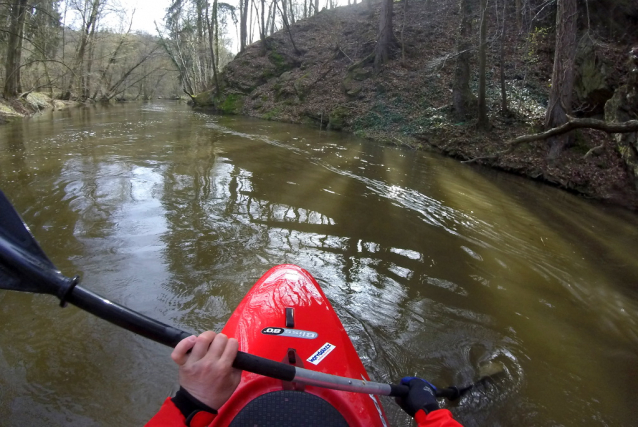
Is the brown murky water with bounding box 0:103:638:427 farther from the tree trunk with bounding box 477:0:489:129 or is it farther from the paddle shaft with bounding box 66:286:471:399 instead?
the tree trunk with bounding box 477:0:489:129

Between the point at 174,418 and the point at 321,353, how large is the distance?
0.84 metres

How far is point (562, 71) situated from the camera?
7891 mm

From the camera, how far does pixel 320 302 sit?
2496 mm

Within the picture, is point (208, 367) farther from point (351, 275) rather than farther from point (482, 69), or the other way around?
point (482, 69)

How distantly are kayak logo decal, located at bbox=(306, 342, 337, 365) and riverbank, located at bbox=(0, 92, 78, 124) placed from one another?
15.7m

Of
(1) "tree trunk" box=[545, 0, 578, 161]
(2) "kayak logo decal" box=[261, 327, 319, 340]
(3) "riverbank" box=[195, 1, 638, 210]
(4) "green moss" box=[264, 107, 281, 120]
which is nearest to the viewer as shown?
(2) "kayak logo decal" box=[261, 327, 319, 340]

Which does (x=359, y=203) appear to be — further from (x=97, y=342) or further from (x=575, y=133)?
(x=575, y=133)

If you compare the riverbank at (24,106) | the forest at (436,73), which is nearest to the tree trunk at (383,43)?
the forest at (436,73)

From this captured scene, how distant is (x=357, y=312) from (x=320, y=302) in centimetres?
95

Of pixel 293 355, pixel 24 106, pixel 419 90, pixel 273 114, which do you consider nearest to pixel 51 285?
pixel 293 355

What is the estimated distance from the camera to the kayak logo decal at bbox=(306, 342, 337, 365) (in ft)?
6.01

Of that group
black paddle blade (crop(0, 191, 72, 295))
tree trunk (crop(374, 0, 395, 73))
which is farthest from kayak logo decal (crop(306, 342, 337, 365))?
tree trunk (crop(374, 0, 395, 73))

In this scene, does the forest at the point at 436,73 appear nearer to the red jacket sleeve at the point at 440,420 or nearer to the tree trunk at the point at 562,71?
the tree trunk at the point at 562,71

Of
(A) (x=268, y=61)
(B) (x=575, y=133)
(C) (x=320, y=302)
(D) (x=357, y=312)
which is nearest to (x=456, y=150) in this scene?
(B) (x=575, y=133)
